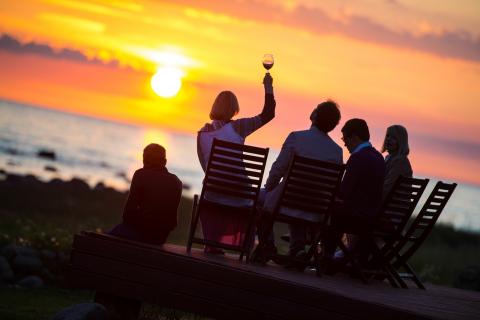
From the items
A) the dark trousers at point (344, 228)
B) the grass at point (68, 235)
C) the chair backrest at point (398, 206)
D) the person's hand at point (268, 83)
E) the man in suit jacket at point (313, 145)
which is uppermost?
the person's hand at point (268, 83)

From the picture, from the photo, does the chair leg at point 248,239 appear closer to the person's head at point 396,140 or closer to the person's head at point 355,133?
the person's head at point 355,133

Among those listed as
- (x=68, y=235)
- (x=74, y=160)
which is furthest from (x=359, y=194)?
(x=74, y=160)

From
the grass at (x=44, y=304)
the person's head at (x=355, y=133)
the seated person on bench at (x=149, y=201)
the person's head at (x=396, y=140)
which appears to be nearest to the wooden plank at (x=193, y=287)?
the seated person on bench at (x=149, y=201)

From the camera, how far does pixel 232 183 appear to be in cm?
991

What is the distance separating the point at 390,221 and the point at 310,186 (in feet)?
3.80

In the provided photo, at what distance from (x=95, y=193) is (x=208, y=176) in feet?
97.5

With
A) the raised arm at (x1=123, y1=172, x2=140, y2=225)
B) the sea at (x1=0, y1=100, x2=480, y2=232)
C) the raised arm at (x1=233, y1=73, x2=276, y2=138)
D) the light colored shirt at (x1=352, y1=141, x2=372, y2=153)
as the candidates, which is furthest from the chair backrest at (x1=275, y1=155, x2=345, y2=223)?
the sea at (x1=0, y1=100, x2=480, y2=232)

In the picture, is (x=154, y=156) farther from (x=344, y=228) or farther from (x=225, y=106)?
(x=344, y=228)

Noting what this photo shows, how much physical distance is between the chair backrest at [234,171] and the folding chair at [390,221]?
3.56 feet

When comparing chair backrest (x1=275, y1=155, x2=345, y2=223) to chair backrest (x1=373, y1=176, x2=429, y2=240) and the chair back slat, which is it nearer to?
the chair back slat

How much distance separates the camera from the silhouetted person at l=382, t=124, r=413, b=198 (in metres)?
10.7

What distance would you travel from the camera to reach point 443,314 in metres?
8.46

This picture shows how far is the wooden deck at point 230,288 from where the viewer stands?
8359 millimetres

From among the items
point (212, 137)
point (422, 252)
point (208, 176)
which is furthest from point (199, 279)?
point (422, 252)
